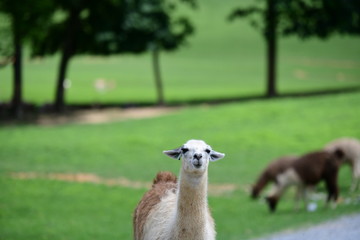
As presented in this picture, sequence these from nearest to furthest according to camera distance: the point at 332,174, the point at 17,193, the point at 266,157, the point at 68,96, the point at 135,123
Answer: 1. the point at 332,174
2. the point at 17,193
3. the point at 266,157
4. the point at 135,123
5. the point at 68,96

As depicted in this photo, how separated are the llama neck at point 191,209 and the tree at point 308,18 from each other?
4085 cm

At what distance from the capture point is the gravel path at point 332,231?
13219 millimetres

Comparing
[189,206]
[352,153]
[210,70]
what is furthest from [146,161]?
[210,70]

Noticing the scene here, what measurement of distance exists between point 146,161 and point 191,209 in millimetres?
22439

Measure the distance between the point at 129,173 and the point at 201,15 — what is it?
73.4 meters

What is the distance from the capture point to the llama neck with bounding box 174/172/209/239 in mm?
8141

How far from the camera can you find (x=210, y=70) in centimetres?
7481

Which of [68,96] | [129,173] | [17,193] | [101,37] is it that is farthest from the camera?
[68,96]

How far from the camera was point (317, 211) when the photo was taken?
62.1 ft

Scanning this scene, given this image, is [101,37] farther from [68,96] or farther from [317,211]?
[317,211]

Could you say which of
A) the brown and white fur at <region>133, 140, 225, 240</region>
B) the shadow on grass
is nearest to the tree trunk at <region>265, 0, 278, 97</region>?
the shadow on grass

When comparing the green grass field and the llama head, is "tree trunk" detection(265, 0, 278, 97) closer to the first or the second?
the green grass field

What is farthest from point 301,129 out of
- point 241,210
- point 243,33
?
point 243,33

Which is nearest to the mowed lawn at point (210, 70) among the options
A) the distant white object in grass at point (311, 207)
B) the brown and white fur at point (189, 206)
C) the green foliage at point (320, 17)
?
the green foliage at point (320, 17)
